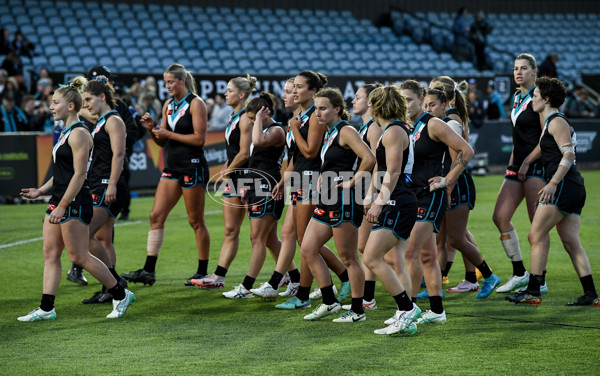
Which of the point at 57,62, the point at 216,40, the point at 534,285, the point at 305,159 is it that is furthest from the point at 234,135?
the point at 216,40

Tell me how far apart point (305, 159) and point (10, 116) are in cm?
1098

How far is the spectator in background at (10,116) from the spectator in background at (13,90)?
81 millimetres

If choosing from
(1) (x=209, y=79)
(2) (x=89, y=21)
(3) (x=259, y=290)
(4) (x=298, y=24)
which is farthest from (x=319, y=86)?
(4) (x=298, y=24)

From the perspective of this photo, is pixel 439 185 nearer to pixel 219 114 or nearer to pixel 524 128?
pixel 524 128

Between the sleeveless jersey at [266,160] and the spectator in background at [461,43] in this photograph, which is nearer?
the sleeveless jersey at [266,160]

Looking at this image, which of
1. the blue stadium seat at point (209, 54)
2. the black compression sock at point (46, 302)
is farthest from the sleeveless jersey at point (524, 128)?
the blue stadium seat at point (209, 54)

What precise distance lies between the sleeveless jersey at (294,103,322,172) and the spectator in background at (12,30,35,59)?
1458 centimetres

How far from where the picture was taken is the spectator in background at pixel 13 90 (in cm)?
1623

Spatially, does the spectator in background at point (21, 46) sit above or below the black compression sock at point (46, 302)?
above

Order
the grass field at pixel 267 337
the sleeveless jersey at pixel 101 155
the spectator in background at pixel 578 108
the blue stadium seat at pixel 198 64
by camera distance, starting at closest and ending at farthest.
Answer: the grass field at pixel 267 337 < the sleeveless jersey at pixel 101 155 < the blue stadium seat at pixel 198 64 < the spectator in background at pixel 578 108

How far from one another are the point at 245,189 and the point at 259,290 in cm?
93

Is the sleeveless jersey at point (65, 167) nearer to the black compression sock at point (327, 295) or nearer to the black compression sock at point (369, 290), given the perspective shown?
the black compression sock at point (327, 295)

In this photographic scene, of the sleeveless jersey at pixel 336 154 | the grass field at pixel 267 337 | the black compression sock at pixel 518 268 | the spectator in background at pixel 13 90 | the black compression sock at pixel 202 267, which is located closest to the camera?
the grass field at pixel 267 337

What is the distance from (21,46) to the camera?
1988 centimetres
